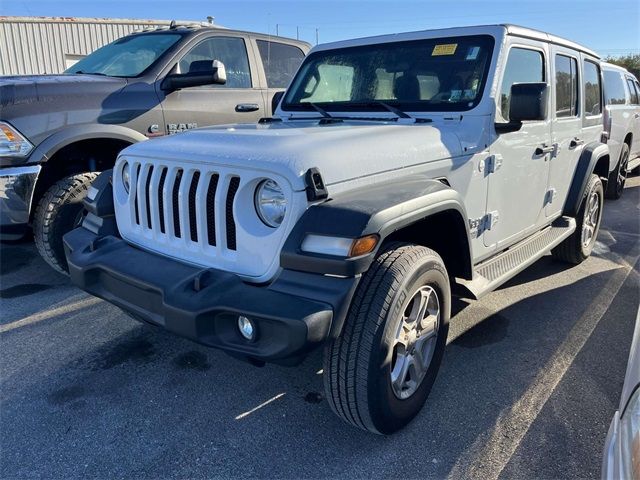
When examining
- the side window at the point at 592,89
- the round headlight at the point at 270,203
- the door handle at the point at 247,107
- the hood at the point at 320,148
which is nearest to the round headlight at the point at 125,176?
the hood at the point at 320,148

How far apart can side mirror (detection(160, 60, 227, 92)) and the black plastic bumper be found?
2.39m

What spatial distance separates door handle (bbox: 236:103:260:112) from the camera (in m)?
5.26

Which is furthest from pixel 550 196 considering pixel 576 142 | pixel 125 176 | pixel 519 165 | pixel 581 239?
pixel 125 176

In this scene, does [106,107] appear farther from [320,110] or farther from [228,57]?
[320,110]

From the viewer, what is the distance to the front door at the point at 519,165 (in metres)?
3.30

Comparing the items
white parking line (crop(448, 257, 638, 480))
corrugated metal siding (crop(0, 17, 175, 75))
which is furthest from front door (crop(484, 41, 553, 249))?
corrugated metal siding (crop(0, 17, 175, 75))

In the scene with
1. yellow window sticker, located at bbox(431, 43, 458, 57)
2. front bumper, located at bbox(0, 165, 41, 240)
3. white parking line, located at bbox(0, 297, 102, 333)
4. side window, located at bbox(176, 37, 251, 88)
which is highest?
side window, located at bbox(176, 37, 251, 88)

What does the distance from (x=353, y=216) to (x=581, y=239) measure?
3.60m

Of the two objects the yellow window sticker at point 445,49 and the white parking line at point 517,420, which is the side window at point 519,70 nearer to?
the yellow window sticker at point 445,49

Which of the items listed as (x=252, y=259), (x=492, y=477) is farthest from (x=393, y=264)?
(x=492, y=477)

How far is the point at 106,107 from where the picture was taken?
14.2 ft

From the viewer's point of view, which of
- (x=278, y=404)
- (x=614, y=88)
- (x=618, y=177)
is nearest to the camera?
(x=278, y=404)

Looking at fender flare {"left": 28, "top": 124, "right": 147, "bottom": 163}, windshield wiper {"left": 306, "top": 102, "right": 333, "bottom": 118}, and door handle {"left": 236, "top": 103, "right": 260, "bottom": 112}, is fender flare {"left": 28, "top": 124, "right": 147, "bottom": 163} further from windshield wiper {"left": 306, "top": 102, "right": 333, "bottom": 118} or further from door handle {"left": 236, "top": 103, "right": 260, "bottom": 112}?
windshield wiper {"left": 306, "top": 102, "right": 333, "bottom": 118}

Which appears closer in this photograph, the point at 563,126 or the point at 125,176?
the point at 125,176
